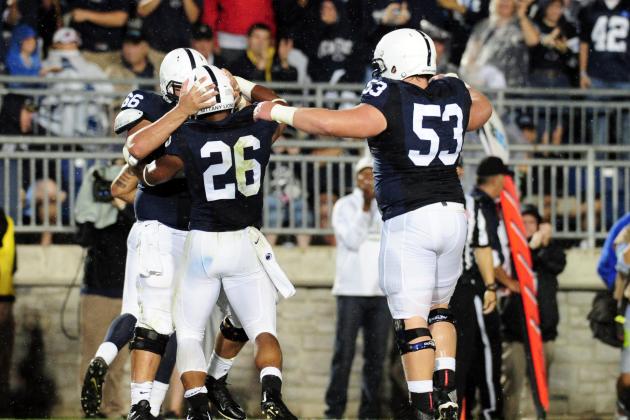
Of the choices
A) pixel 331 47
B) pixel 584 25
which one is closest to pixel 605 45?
pixel 584 25

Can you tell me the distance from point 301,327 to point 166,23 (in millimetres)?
3678

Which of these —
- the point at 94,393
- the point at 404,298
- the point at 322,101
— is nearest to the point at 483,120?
the point at 404,298

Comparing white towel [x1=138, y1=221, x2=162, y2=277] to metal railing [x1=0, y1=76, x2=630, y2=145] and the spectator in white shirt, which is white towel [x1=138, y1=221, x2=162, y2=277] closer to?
the spectator in white shirt

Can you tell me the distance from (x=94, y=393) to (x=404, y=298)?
246 centimetres

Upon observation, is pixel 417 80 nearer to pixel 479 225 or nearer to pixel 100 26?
pixel 479 225

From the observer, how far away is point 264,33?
49.2 feet

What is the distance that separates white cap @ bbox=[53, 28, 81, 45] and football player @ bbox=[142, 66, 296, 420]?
22.1 ft

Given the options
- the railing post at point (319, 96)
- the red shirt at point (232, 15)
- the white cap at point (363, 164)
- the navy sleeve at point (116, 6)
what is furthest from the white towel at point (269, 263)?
the navy sleeve at point (116, 6)

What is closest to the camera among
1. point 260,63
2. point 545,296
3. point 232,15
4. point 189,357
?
point 189,357

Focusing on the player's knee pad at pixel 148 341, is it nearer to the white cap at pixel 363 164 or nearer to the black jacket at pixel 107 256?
the black jacket at pixel 107 256

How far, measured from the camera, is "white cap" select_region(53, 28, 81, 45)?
15.1 metres

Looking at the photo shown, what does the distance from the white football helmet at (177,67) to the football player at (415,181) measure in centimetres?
88

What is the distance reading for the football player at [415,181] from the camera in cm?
845

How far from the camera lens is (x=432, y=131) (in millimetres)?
8516
